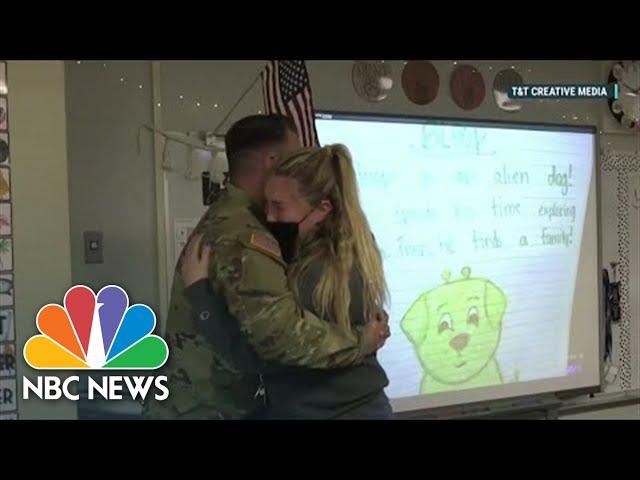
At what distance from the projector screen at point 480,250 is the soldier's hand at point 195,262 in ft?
1.55

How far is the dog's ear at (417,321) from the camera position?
2068 mm

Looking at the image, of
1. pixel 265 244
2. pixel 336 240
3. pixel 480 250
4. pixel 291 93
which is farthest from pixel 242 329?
pixel 480 250

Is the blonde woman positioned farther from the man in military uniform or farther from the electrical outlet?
the electrical outlet

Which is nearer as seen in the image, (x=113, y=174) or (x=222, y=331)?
(x=222, y=331)

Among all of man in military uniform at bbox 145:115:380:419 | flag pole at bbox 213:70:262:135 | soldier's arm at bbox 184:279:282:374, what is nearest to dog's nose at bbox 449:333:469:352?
man in military uniform at bbox 145:115:380:419

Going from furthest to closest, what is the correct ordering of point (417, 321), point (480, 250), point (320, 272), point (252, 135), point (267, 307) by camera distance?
1. point (480, 250)
2. point (417, 321)
3. point (252, 135)
4. point (320, 272)
5. point (267, 307)

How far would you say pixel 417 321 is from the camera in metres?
2.08

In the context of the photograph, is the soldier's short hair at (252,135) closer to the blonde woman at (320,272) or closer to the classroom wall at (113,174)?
the blonde woman at (320,272)

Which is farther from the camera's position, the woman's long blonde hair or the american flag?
the american flag

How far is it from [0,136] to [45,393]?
65 centimetres

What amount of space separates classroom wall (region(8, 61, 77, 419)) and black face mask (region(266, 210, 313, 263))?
0.53m

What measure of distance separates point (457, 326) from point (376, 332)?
0.38 metres

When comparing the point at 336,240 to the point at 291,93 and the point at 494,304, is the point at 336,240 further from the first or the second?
the point at 494,304

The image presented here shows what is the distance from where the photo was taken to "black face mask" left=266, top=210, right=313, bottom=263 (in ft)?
5.63
